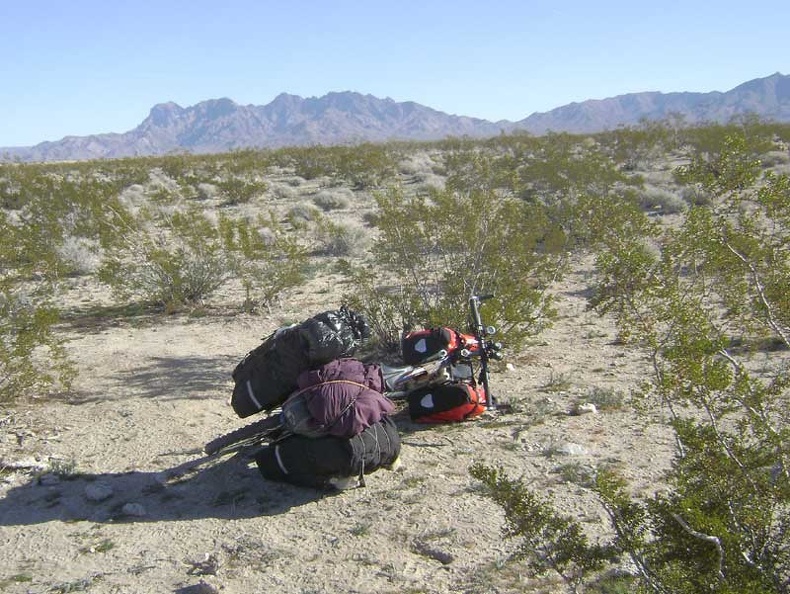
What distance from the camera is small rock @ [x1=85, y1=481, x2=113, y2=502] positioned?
14.5ft

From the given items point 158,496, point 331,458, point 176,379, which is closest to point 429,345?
point 331,458

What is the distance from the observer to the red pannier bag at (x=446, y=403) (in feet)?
17.2

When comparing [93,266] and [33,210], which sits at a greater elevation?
[33,210]

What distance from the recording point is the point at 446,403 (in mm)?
Result: 5258

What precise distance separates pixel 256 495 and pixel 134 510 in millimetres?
718

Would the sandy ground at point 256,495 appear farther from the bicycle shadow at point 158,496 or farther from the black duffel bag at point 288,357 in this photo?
the black duffel bag at point 288,357

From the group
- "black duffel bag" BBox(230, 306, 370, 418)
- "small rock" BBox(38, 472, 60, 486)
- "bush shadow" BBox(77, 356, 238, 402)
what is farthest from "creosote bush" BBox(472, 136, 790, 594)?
"bush shadow" BBox(77, 356, 238, 402)

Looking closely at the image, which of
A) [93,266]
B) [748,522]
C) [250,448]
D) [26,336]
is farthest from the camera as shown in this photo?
[93,266]

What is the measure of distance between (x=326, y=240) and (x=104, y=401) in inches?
318

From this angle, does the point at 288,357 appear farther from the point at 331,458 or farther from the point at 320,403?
the point at 331,458

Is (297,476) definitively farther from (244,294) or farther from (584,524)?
(244,294)

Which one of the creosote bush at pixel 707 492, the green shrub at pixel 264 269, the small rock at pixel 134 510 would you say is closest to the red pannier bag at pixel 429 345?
the creosote bush at pixel 707 492

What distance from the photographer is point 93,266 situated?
12.2 m

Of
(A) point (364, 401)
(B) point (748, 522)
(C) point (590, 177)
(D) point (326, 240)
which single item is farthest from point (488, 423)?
(C) point (590, 177)
